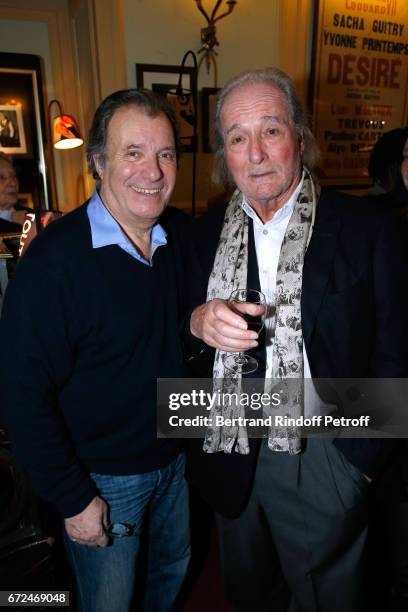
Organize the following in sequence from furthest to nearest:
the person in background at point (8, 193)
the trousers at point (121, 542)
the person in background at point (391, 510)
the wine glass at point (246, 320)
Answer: the person in background at point (8, 193) → the person in background at point (391, 510) → the trousers at point (121, 542) → the wine glass at point (246, 320)

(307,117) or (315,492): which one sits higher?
(307,117)

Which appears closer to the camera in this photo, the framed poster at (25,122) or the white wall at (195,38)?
the white wall at (195,38)

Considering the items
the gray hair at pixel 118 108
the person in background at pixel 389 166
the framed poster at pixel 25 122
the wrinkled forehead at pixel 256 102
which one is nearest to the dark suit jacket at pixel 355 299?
the wrinkled forehead at pixel 256 102

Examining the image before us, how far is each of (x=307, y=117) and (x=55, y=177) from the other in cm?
316

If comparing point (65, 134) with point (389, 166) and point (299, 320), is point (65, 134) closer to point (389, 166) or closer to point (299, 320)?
point (389, 166)

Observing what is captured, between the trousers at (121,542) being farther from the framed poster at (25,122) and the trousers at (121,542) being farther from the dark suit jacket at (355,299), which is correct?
the framed poster at (25,122)

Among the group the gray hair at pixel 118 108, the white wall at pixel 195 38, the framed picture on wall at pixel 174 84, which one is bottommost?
the gray hair at pixel 118 108

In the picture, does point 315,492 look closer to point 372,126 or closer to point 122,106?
point 122,106

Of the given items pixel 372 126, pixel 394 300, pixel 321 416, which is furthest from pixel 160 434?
pixel 372 126

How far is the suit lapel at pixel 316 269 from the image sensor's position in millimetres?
1169

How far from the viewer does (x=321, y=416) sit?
127 centimetres

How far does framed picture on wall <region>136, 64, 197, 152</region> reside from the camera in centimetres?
299

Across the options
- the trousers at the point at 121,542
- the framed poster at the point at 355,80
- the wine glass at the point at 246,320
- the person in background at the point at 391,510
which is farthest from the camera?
the framed poster at the point at 355,80

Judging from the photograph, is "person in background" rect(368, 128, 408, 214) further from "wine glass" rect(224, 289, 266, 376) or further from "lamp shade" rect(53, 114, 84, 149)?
"lamp shade" rect(53, 114, 84, 149)
